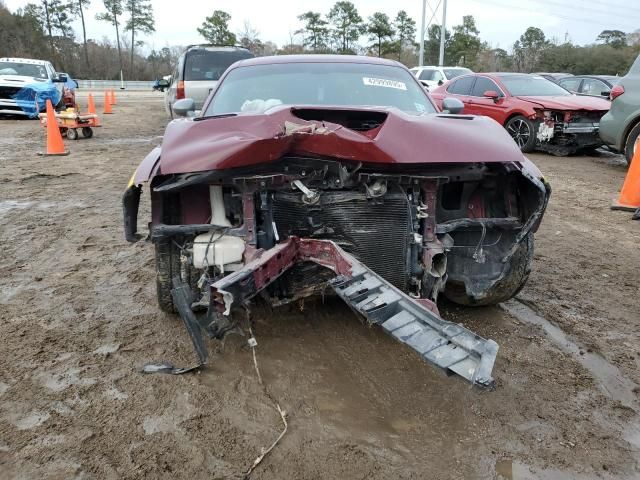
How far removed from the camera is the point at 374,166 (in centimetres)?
291

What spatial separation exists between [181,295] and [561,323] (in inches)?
99.0

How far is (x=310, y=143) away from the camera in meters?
2.73

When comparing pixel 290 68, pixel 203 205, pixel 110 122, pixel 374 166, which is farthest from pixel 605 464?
pixel 110 122

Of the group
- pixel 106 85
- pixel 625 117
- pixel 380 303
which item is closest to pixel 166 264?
pixel 380 303

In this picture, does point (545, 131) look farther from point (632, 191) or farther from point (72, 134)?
point (72, 134)

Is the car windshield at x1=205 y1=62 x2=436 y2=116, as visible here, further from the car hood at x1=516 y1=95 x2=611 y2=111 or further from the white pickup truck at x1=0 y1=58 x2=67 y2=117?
the white pickup truck at x1=0 y1=58 x2=67 y2=117

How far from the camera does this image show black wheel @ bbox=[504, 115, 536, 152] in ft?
33.7

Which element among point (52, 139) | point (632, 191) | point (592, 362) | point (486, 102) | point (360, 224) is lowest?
point (592, 362)

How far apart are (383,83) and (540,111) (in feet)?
22.9

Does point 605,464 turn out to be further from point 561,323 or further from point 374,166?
point 374,166

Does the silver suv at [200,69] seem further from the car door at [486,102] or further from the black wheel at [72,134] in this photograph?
the car door at [486,102]

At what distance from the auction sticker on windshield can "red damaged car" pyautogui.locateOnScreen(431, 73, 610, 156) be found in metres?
6.73

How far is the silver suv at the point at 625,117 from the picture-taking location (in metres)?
8.10

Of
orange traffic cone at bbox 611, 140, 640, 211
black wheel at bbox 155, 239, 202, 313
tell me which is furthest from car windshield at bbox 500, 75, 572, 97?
black wheel at bbox 155, 239, 202, 313
